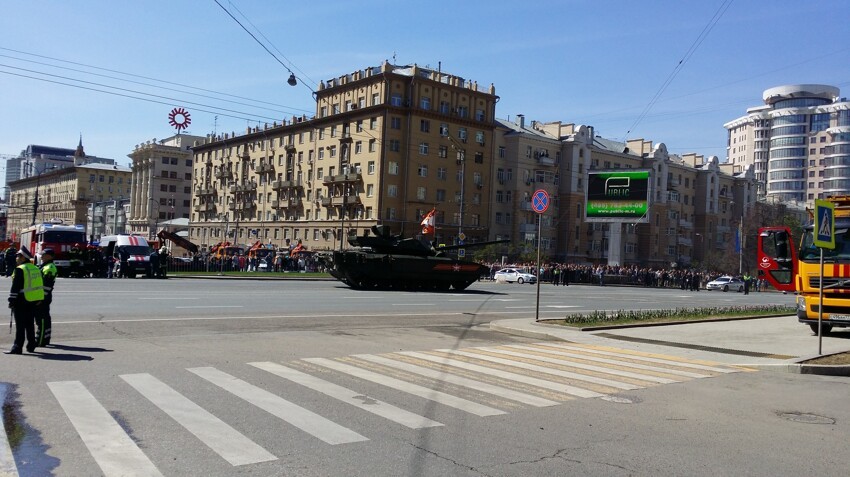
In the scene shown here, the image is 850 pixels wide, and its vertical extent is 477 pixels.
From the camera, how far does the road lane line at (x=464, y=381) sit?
784cm

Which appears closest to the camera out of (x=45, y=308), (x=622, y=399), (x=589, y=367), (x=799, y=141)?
(x=622, y=399)

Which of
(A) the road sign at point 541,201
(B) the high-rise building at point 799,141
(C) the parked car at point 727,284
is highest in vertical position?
(B) the high-rise building at point 799,141

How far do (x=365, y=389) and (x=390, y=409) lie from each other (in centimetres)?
108

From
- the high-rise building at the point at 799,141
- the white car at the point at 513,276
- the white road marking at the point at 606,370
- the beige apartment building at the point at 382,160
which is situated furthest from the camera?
the high-rise building at the point at 799,141

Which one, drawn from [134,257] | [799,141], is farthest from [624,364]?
[799,141]

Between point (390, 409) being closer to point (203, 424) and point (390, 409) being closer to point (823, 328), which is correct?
point (203, 424)

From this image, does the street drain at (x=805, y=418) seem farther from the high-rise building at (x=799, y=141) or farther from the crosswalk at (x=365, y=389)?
the high-rise building at (x=799, y=141)

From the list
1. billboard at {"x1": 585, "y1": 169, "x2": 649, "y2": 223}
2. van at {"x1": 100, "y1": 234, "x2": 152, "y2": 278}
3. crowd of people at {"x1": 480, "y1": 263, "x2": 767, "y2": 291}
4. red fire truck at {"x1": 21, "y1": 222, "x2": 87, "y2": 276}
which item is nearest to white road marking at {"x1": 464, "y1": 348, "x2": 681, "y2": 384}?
van at {"x1": 100, "y1": 234, "x2": 152, "y2": 278}

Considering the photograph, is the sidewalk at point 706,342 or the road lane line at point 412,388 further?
the sidewalk at point 706,342

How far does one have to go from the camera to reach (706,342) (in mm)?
14023

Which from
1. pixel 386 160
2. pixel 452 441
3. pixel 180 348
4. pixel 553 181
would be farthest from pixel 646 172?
pixel 452 441

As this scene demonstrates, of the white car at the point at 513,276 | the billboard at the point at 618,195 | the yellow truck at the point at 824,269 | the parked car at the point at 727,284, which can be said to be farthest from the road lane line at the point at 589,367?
the parked car at the point at 727,284

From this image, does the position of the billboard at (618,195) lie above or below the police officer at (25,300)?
above

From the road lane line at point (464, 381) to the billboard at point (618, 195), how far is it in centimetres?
3477
